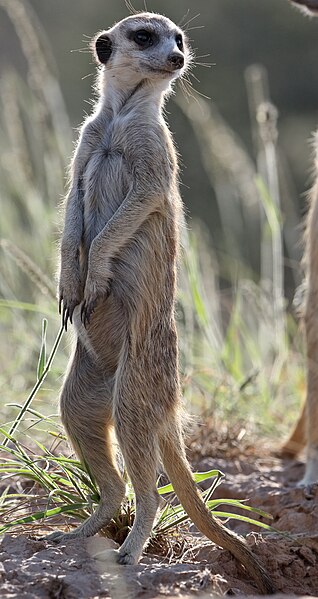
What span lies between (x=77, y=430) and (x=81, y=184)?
2.39ft

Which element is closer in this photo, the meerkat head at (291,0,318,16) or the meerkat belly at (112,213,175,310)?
the meerkat belly at (112,213,175,310)

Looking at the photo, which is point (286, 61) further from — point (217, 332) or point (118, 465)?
point (118, 465)

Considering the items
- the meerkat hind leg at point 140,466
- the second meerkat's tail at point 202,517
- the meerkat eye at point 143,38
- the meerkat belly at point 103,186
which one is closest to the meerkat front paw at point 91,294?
the meerkat belly at point 103,186

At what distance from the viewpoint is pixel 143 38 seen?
131 inches

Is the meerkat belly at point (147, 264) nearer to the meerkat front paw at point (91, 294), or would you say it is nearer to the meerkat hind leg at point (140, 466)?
the meerkat front paw at point (91, 294)

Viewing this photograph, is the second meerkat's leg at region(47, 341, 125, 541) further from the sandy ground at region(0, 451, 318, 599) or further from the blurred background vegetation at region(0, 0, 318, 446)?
the blurred background vegetation at region(0, 0, 318, 446)

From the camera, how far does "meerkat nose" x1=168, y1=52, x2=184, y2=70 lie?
321cm

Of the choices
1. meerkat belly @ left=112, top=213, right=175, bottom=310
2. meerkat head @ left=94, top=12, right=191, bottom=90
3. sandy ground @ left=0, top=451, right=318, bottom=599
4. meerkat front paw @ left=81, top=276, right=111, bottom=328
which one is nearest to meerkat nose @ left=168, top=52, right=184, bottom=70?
meerkat head @ left=94, top=12, right=191, bottom=90

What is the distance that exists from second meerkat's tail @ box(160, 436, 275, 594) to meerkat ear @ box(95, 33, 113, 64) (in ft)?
3.86

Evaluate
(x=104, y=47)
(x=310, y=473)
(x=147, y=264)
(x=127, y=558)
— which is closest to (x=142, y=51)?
(x=104, y=47)

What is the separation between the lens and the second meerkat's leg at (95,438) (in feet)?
10.5

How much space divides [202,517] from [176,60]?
131cm

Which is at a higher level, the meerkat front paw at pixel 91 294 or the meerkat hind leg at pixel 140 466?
the meerkat front paw at pixel 91 294

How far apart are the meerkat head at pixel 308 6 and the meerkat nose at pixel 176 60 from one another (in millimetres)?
1225
